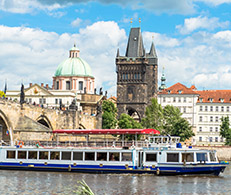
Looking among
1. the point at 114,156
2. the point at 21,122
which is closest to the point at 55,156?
the point at 114,156

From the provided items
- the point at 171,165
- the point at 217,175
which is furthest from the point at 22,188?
the point at 217,175

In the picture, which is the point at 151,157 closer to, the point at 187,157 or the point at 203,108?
the point at 187,157

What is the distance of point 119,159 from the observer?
44.9 m

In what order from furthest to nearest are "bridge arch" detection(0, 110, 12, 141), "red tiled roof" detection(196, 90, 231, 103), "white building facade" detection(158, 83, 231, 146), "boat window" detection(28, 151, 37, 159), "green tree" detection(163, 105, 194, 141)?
"red tiled roof" detection(196, 90, 231, 103)
"white building facade" detection(158, 83, 231, 146)
"green tree" detection(163, 105, 194, 141)
"bridge arch" detection(0, 110, 12, 141)
"boat window" detection(28, 151, 37, 159)

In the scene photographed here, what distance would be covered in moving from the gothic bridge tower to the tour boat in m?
84.8

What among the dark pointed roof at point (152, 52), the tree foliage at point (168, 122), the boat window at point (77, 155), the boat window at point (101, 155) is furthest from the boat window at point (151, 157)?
the dark pointed roof at point (152, 52)

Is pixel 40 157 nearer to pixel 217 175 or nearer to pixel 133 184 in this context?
pixel 133 184

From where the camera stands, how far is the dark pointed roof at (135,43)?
13738cm

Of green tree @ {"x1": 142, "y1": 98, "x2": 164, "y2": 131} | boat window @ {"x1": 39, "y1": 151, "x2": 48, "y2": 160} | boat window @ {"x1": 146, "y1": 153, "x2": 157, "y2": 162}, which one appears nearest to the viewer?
boat window @ {"x1": 146, "y1": 153, "x2": 157, "y2": 162}

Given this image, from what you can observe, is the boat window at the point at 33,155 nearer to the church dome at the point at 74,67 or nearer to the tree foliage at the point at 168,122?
the tree foliage at the point at 168,122

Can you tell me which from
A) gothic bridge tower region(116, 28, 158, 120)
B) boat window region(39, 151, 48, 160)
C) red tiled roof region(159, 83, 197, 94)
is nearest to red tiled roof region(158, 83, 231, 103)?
red tiled roof region(159, 83, 197, 94)

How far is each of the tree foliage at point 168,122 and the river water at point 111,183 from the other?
55.9 metres

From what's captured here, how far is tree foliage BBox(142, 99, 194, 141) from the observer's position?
101 meters

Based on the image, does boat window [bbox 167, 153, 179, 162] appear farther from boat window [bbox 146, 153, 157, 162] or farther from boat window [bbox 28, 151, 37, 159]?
boat window [bbox 28, 151, 37, 159]
